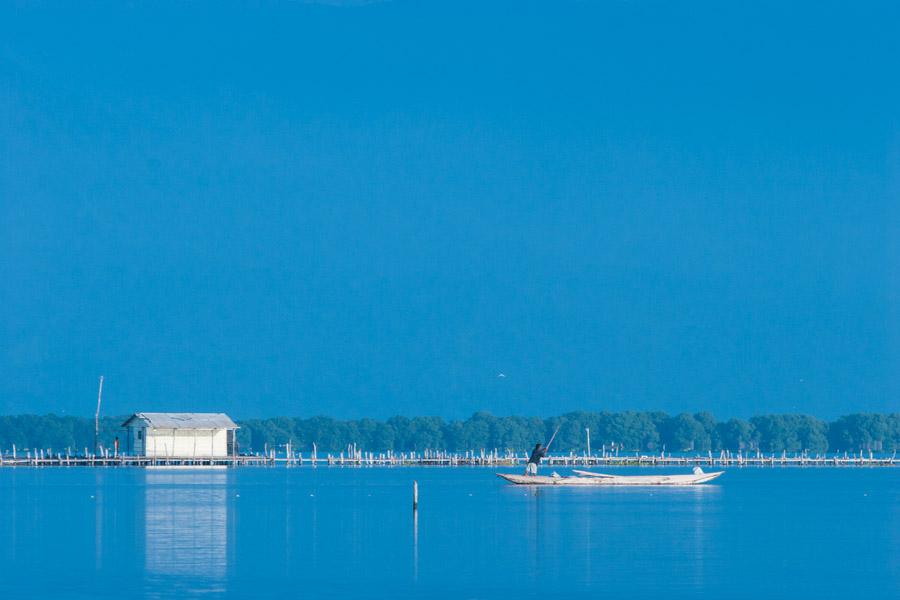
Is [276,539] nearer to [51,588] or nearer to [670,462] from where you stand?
[51,588]

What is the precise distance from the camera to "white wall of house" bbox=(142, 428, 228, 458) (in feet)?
385

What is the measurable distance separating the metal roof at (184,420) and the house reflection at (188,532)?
29.0 meters

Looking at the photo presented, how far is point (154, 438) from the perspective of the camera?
11744 cm

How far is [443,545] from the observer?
4709 cm

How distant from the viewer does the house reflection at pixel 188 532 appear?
1535 inches

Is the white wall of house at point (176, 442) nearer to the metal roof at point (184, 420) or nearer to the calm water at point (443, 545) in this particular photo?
the metal roof at point (184, 420)

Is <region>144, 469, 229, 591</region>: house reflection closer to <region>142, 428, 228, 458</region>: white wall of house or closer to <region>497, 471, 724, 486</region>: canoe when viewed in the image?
<region>497, 471, 724, 486</region>: canoe

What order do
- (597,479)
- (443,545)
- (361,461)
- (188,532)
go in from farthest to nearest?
1. (361,461)
2. (597,479)
3. (188,532)
4. (443,545)

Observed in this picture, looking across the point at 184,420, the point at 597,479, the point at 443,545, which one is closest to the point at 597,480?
the point at 597,479

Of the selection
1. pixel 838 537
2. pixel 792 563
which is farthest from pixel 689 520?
pixel 792 563

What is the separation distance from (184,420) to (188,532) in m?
68.3

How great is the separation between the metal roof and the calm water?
35.7m

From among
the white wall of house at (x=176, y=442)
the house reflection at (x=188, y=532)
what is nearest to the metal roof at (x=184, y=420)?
the white wall of house at (x=176, y=442)

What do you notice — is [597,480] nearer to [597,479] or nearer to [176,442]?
[597,479]
